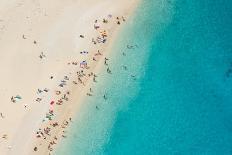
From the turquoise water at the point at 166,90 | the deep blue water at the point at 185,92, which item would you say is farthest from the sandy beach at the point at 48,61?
the deep blue water at the point at 185,92

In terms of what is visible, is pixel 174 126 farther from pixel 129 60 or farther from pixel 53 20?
pixel 53 20

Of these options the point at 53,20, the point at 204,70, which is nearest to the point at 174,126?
the point at 204,70

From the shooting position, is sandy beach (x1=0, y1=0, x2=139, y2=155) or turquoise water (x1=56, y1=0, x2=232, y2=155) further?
sandy beach (x1=0, y1=0, x2=139, y2=155)

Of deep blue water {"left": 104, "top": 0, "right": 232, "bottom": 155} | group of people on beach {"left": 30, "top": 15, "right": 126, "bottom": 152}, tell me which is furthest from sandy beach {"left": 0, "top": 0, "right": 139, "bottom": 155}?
deep blue water {"left": 104, "top": 0, "right": 232, "bottom": 155}

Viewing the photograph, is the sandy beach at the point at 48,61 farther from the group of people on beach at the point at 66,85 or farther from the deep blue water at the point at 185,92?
the deep blue water at the point at 185,92

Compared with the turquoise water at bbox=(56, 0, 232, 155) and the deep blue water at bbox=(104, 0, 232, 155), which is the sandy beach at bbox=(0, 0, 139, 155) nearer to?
the turquoise water at bbox=(56, 0, 232, 155)
